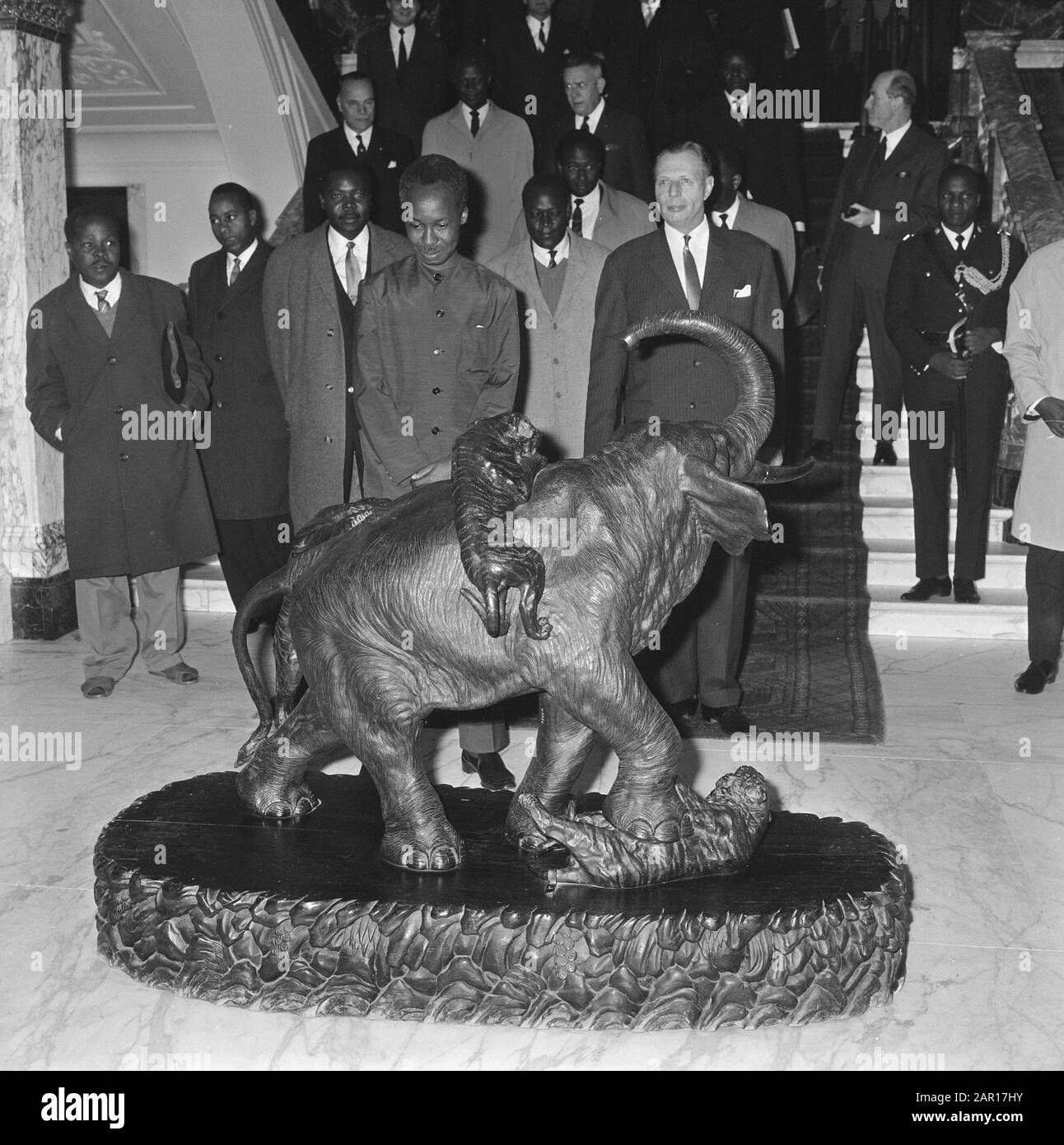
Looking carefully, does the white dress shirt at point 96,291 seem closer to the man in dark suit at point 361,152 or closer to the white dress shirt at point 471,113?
the man in dark suit at point 361,152

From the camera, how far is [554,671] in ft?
10.5

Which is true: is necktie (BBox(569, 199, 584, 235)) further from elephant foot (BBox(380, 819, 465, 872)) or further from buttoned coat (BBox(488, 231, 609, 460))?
elephant foot (BBox(380, 819, 465, 872))

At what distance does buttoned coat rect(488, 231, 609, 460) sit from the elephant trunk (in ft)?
8.81

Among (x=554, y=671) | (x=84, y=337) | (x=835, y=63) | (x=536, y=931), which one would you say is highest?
(x=835, y=63)

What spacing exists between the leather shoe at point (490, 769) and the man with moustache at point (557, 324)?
58.4 inches

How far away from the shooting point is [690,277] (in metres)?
5.29

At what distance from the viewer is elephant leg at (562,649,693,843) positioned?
320cm

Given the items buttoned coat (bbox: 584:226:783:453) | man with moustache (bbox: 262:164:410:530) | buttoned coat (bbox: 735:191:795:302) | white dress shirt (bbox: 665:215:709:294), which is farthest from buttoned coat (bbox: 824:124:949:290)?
man with moustache (bbox: 262:164:410:530)

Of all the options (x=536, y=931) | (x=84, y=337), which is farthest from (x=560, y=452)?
(x=536, y=931)

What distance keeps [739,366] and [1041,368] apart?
3.11m

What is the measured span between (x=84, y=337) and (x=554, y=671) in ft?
12.6

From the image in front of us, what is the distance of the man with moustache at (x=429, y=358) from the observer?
4754mm
